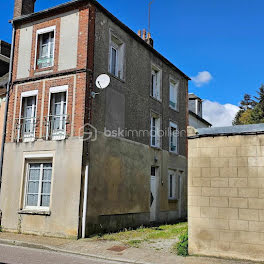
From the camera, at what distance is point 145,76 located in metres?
15.8

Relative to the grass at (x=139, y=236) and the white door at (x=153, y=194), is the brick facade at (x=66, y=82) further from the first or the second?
the white door at (x=153, y=194)

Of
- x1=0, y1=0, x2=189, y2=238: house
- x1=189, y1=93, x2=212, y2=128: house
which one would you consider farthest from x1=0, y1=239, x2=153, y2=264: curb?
x1=189, y1=93, x2=212, y2=128: house

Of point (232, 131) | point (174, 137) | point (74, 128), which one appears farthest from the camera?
point (174, 137)

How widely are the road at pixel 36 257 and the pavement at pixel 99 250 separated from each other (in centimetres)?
14

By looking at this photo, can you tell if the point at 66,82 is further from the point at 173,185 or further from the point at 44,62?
the point at 173,185

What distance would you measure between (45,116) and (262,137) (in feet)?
25.4

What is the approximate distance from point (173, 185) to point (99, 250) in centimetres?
915

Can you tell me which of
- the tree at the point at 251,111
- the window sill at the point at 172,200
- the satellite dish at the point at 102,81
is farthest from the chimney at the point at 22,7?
the tree at the point at 251,111

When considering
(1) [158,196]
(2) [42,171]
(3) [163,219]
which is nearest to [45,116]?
(2) [42,171]

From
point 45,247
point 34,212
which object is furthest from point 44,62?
point 45,247

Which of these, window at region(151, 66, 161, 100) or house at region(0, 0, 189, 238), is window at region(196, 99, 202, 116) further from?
house at region(0, 0, 189, 238)

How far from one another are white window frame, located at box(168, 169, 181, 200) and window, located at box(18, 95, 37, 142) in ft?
25.9

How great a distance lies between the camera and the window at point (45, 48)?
511 inches

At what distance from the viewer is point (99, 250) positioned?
929cm
